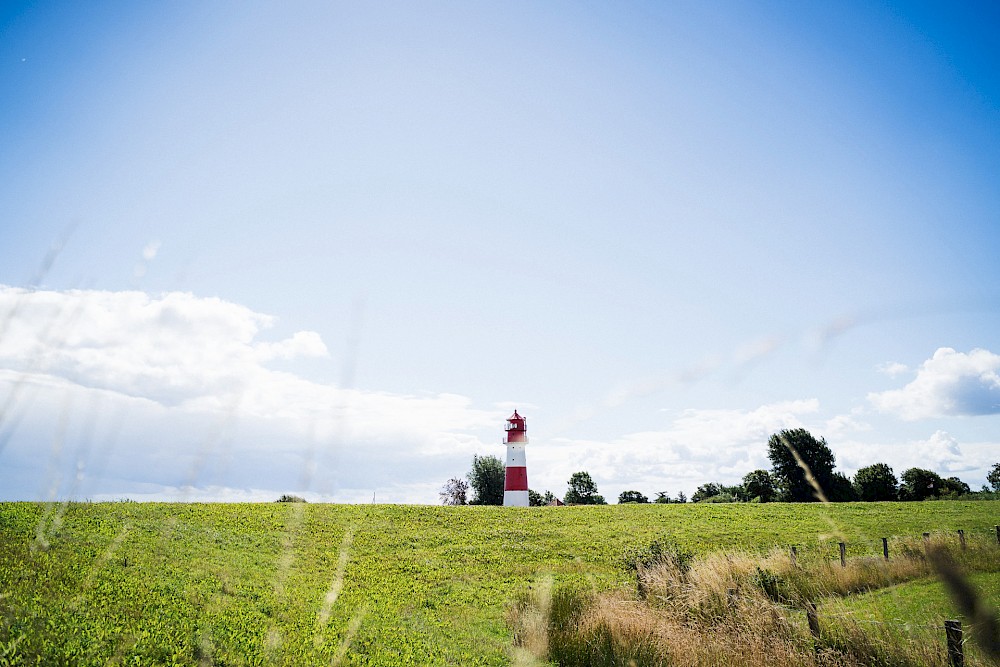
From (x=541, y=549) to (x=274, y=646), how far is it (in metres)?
21.3

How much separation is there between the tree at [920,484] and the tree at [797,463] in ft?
43.9

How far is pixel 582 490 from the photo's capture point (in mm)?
79562

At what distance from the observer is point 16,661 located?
29.5ft

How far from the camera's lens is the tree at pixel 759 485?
78812mm

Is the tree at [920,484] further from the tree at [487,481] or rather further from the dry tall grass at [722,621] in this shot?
the dry tall grass at [722,621]

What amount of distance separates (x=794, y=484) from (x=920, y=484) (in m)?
22.5

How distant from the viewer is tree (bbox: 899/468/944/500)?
80875 millimetres

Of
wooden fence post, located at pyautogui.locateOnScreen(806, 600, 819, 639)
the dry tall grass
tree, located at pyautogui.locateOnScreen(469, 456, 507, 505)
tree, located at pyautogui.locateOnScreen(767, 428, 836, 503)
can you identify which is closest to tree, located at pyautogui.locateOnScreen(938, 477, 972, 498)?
tree, located at pyautogui.locateOnScreen(767, 428, 836, 503)

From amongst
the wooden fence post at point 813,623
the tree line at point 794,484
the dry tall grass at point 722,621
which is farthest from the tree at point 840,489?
the wooden fence post at point 813,623

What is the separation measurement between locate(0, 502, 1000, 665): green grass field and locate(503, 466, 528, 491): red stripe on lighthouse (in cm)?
1120

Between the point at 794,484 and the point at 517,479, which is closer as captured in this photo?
the point at 517,479

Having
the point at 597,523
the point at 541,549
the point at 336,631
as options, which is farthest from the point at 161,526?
the point at 597,523

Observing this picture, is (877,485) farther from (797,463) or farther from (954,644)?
(954,644)

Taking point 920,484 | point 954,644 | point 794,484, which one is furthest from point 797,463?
point 954,644
